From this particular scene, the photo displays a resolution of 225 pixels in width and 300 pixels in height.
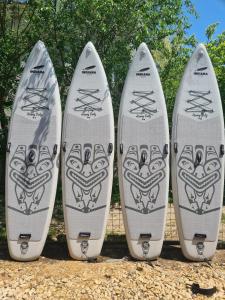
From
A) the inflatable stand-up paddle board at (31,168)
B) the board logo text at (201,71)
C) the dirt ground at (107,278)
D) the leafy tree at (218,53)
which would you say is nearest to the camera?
the dirt ground at (107,278)

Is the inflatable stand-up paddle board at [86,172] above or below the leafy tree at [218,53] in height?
below

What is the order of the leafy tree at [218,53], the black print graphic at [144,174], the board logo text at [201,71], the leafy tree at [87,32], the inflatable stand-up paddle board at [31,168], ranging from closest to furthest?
the inflatable stand-up paddle board at [31,168] < the black print graphic at [144,174] < the board logo text at [201,71] < the leafy tree at [87,32] < the leafy tree at [218,53]

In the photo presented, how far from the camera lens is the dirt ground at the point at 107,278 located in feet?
13.3

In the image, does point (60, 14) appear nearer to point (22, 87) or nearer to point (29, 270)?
point (22, 87)

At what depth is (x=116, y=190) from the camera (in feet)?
25.2

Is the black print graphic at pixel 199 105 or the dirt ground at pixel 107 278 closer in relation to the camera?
the dirt ground at pixel 107 278

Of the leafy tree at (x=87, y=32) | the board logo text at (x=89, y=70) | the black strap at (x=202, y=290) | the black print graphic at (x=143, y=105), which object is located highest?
the leafy tree at (x=87, y=32)

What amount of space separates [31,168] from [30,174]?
0.06 metres

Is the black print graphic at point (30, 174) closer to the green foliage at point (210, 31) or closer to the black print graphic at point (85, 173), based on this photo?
the black print graphic at point (85, 173)

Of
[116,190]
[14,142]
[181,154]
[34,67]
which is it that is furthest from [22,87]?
[116,190]

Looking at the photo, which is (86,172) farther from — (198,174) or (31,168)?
(198,174)

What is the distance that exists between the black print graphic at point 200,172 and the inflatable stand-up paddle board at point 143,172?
207 mm

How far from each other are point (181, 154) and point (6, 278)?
2185 mm

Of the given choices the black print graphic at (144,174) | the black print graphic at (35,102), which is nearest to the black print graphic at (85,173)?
the black print graphic at (144,174)
